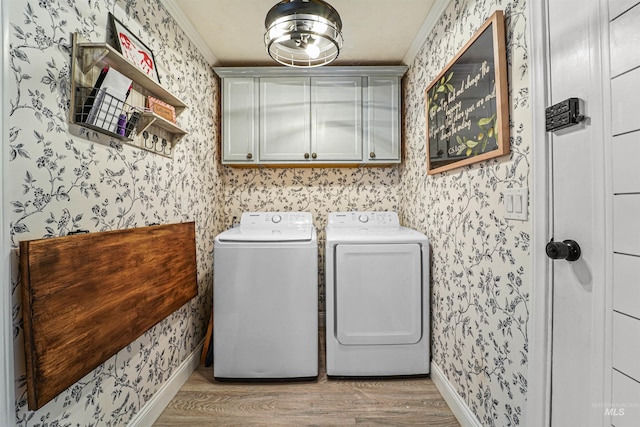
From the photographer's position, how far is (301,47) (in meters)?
1.39

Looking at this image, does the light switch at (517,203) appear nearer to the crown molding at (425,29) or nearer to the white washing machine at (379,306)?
the white washing machine at (379,306)

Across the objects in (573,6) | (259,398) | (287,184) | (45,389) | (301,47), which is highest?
(301,47)

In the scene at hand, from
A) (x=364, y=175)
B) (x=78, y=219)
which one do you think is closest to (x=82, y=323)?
(x=78, y=219)

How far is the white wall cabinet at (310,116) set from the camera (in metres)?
2.23

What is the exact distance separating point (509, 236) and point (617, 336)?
1.40ft

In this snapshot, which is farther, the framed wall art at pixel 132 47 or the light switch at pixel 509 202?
the framed wall art at pixel 132 47

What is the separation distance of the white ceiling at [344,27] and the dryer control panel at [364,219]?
1.29 meters

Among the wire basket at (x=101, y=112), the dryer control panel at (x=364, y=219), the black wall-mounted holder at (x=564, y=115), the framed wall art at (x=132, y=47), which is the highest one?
the framed wall art at (x=132, y=47)

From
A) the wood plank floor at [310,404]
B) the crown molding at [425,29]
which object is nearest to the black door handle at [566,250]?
the wood plank floor at [310,404]

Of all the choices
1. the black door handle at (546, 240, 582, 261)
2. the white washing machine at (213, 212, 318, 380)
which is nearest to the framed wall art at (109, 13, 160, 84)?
the white washing machine at (213, 212, 318, 380)

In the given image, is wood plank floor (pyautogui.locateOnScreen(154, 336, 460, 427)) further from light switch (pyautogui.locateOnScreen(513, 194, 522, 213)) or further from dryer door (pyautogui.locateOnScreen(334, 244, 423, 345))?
light switch (pyautogui.locateOnScreen(513, 194, 522, 213))

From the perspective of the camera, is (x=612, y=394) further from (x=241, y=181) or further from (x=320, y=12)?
(x=241, y=181)

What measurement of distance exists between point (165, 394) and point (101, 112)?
5.08ft

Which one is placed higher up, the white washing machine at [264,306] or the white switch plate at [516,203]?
the white switch plate at [516,203]
